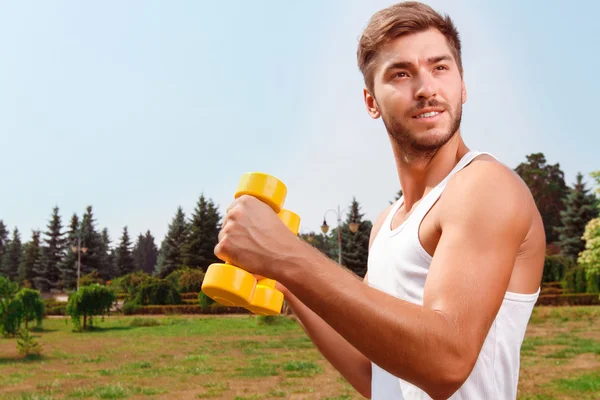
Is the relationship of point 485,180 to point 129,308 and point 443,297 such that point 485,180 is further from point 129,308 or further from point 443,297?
point 129,308

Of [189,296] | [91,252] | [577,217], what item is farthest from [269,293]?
[91,252]

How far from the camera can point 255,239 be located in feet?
4.32

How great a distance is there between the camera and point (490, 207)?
4.37 ft

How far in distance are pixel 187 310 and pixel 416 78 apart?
31561 mm

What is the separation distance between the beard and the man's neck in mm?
23

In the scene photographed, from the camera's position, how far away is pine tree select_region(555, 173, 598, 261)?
149 feet

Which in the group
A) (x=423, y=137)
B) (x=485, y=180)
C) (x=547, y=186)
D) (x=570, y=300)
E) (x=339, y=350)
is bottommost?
(x=570, y=300)

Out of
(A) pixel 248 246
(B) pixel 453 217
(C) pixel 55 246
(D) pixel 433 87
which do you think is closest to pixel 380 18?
(D) pixel 433 87

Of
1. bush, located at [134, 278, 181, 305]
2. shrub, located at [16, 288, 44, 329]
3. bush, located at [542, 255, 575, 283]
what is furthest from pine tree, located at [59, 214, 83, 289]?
bush, located at [542, 255, 575, 283]

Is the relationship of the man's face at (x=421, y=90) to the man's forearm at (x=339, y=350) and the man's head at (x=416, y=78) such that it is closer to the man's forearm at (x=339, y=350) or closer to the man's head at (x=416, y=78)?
the man's head at (x=416, y=78)

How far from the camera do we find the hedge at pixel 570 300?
31047 millimetres

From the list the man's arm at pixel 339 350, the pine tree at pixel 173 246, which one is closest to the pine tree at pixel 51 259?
the pine tree at pixel 173 246

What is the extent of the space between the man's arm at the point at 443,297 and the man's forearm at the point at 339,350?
0.80 meters

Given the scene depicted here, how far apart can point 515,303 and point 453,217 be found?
313 mm
